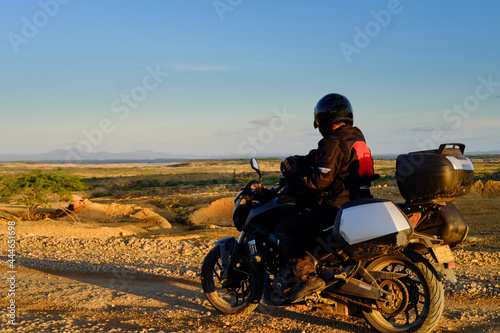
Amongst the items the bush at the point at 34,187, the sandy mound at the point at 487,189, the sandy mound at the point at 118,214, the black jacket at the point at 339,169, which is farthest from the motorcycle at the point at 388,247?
the sandy mound at the point at 487,189

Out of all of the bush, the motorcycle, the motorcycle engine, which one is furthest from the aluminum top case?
the bush

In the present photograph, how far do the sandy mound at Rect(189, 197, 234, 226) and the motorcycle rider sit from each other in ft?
51.6

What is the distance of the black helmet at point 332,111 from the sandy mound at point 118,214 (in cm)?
1601

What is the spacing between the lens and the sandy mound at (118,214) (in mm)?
21294

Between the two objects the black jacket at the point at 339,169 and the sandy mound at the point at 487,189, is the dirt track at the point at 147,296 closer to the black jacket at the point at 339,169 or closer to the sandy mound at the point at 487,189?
the black jacket at the point at 339,169

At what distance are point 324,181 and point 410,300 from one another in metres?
1.49

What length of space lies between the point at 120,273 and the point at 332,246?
470 centimetres

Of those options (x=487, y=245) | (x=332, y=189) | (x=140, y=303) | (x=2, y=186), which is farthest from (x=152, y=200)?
(x=332, y=189)

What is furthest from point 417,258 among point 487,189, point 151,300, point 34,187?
point 487,189

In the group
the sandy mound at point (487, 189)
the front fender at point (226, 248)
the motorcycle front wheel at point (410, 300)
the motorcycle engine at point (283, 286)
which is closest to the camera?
the motorcycle front wheel at point (410, 300)

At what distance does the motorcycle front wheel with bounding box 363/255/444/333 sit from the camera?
4.62 metres

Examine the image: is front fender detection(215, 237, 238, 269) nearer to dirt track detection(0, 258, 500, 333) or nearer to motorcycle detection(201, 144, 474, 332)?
motorcycle detection(201, 144, 474, 332)

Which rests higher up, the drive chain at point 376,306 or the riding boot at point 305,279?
the riding boot at point 305,279

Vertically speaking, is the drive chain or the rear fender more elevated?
the rear fender
